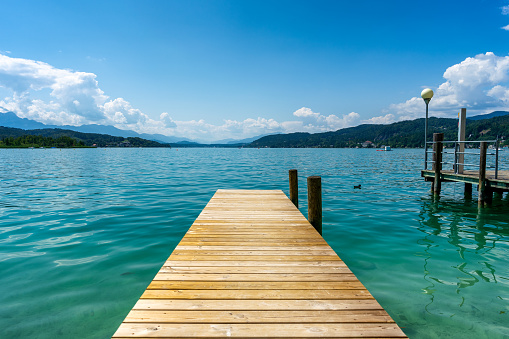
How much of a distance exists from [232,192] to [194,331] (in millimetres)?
8895

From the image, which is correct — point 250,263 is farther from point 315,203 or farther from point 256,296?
point 315,203

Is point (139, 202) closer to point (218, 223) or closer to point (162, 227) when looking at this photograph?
point (162, 227)

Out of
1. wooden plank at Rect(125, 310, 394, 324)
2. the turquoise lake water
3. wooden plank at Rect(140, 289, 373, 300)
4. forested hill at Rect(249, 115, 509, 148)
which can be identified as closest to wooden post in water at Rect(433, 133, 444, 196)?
the turquoise lake water

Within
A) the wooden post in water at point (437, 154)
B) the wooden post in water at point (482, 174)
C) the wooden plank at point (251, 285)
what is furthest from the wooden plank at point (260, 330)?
the wooden post in water at point (437, 154)

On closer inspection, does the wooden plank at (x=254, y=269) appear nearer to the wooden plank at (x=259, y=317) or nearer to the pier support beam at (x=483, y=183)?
the wooden plank at (x=259, y=317)

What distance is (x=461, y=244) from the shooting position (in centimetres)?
818

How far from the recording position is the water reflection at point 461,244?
605 cm

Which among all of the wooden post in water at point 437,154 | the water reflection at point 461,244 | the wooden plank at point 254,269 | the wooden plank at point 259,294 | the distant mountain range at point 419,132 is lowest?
the water reflection at point 461,244

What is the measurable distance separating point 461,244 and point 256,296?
7.72 meters

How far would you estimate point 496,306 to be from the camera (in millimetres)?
4977

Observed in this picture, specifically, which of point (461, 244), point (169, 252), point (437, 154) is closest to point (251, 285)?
point (169, 252)

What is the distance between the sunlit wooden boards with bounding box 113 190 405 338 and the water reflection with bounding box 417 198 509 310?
8.88ft

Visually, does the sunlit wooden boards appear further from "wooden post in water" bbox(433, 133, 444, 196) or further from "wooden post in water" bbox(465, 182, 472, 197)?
"wooden post in water" bbox(465, 182, 472, 197)

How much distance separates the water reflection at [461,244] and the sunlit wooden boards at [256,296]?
2707 mm
